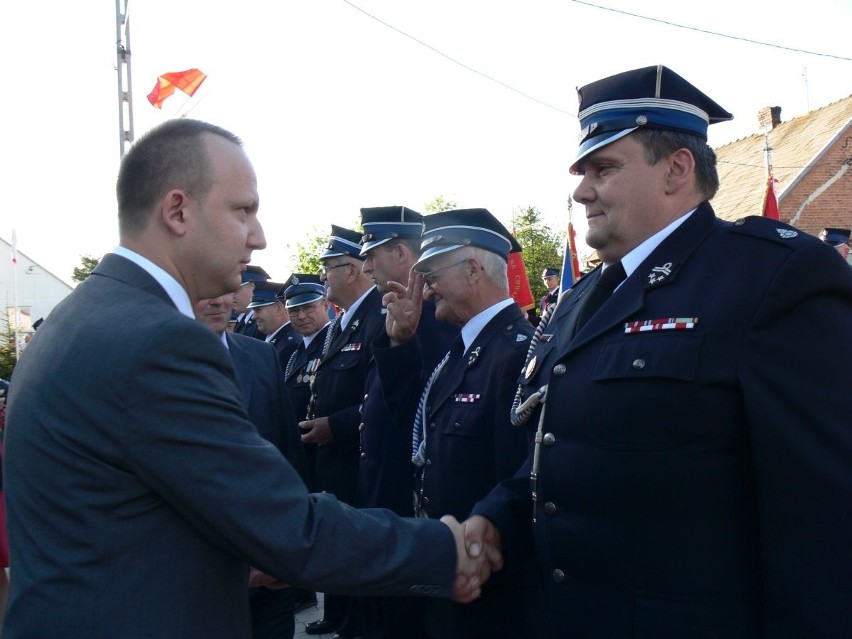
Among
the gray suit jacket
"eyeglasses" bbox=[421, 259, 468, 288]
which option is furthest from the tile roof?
the gray suit jacket

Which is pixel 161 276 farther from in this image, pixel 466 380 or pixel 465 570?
pixel 466 380

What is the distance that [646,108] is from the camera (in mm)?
2266

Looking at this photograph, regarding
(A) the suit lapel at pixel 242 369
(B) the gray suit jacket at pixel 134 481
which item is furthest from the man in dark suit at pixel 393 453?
(B) the gray suit jacket at pixel 134 481

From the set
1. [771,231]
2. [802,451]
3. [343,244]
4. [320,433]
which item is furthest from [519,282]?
[802,451]

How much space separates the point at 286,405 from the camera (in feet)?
11.1

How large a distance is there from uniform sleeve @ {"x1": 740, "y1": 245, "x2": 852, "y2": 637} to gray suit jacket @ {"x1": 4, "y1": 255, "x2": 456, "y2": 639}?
1.10m

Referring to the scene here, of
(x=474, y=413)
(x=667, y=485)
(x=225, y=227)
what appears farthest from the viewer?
(x=474, y=413)

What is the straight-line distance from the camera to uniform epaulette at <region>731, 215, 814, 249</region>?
74.9 inches

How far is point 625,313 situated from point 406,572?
0.91m

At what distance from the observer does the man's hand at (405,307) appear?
402 cm

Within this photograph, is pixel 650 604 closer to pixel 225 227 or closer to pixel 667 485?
pixel 667 485

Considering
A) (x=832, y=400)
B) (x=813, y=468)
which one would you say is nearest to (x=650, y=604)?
(x=813, y=468)

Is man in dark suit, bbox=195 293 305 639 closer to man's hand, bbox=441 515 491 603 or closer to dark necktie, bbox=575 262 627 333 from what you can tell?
man's hand, bbox=441 515 491 603

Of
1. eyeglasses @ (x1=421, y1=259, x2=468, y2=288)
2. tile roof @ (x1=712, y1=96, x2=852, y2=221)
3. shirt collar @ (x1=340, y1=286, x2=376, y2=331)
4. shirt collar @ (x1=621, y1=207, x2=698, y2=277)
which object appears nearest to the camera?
shirt collar @ (x1=621, y1=207, x2=698, y2=277)
